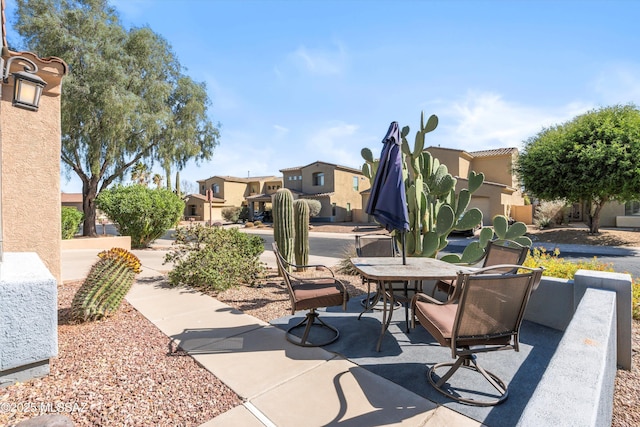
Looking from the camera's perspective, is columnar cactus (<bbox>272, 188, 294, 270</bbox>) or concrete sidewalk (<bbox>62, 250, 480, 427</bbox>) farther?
columnar cactus (<bbox>272, 188, 294, 270</bbox>)

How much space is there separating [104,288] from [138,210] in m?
9.15

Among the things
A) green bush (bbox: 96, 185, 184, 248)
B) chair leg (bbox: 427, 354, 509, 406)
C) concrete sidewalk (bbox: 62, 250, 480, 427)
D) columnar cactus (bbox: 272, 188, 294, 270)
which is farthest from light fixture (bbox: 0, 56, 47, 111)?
green bush (bbox: 96, 185, 184, 248)

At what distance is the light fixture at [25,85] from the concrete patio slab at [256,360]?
3.96 meters

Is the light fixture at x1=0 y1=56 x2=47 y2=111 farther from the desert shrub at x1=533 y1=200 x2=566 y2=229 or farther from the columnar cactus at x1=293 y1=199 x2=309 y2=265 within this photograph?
the desert shrub at x1=533 y1=200 x2=566 y2=229

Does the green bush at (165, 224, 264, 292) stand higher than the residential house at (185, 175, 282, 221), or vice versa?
the residential house at (185, 175, 282, 221)

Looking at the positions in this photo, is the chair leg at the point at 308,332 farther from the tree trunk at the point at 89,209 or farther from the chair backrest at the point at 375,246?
the tree trunk at the point at 89,209

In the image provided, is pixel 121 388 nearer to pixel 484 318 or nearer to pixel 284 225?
pixel 484 318

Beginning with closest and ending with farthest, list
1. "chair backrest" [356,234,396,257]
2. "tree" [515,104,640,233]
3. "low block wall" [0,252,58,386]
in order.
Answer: "low block wall" [0,252,58,386]
"chair backrest" [356,234,396,257]
"tree" [515,104,640,233]

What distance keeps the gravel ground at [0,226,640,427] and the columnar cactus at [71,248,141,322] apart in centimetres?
25


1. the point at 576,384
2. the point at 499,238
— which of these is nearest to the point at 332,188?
the point at 499,238

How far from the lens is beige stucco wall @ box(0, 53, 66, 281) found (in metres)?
5.83

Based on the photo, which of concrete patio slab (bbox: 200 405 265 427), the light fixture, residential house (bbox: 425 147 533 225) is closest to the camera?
concrete patio slab (bbox: 200 405 265 427)

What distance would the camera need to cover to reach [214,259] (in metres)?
6.67

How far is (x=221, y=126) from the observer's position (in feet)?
69.1
